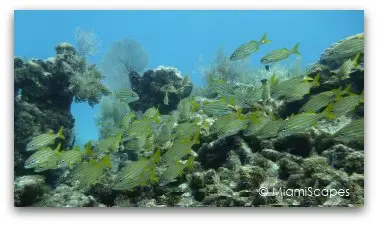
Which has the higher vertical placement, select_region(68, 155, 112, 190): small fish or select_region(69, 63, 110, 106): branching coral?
select_region(69, 63, 110, 106): branching coral

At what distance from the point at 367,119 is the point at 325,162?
741 mm

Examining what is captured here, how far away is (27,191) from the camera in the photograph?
439 centimetres

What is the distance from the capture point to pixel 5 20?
15.3ft

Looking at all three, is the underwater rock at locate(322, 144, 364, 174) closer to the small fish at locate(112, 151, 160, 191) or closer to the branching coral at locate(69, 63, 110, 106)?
the small fish at locate(112, 151, 160, 191)

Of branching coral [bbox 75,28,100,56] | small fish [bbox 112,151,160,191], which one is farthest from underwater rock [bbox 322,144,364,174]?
branching coral [bbox 75,28,100,56]

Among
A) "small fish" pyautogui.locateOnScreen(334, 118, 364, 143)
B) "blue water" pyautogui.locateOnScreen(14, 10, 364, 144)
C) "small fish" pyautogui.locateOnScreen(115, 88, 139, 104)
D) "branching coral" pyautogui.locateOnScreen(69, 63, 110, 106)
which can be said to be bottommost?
"small fish" pyautogui.locateOnScreen(334, 118, 364, 143)

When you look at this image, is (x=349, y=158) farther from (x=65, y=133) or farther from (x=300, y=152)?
(x=65, y=133)

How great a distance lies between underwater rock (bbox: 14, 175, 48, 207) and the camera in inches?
171

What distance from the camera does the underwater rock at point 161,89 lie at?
7.52 meters

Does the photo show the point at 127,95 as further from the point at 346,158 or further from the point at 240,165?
the point at 346,158

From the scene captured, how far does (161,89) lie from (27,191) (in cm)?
376

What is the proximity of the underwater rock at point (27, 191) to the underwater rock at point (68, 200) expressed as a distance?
9 centimetres

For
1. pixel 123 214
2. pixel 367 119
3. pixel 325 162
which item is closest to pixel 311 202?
pixel 325 162

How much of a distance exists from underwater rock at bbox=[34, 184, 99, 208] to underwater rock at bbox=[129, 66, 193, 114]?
10.7 feet
